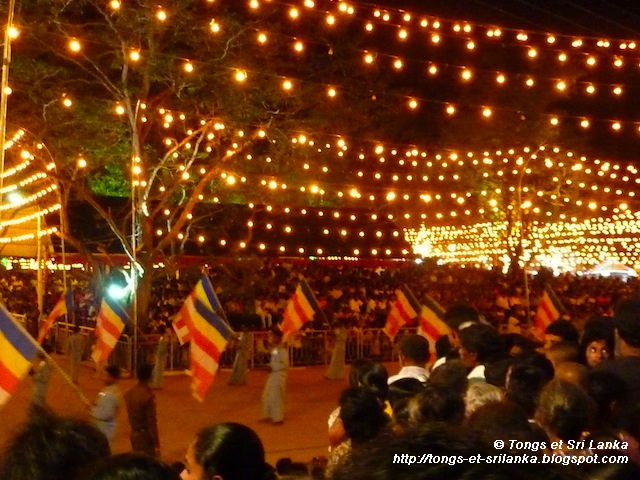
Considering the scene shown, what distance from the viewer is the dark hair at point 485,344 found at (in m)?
6.01

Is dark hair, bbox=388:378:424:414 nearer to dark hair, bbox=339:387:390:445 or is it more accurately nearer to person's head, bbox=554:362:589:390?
person's head, bbox=554:362:589:390

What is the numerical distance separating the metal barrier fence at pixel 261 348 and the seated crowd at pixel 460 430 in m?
12.1

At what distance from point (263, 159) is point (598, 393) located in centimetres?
1576

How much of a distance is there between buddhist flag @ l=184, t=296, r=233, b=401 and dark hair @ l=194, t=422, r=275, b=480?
22.7ft

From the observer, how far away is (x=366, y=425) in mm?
4301

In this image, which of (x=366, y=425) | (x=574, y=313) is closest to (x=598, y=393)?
(x=366, y=425)

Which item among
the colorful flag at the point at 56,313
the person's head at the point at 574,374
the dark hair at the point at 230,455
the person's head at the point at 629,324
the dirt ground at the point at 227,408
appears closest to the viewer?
the dark hair at the point at 230,455

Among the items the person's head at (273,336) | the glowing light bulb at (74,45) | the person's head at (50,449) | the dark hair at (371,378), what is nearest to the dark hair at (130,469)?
the person's head at (50,449)

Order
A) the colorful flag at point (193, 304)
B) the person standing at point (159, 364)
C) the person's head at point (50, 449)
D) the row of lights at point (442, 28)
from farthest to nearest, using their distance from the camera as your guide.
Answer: the row of lights at point (442, 28) < the person standing at point (159, 364) < the colorful flag at point (193, 304) < the person's head at point (50, 449)

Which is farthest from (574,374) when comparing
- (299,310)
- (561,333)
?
(299,310)

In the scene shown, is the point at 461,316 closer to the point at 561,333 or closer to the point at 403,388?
the point at 561,333

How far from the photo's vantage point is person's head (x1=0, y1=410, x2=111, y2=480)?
8.38 feet

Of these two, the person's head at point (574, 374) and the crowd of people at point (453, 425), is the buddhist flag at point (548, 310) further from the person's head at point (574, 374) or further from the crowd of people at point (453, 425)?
the person's head at point (574, 374)

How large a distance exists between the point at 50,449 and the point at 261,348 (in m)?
16.9
